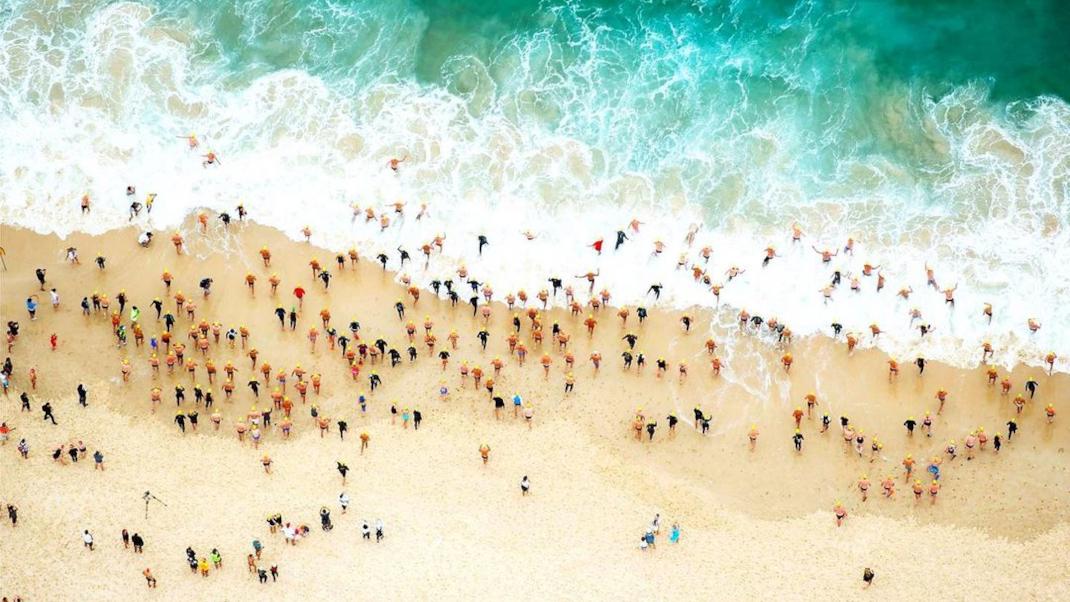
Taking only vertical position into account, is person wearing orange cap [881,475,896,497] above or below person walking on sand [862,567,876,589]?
above

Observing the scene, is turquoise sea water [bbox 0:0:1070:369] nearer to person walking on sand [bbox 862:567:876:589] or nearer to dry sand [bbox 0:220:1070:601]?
dry sand [bbox 0:220:1070:601]

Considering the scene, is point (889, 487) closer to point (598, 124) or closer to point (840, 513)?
point (840, 513)

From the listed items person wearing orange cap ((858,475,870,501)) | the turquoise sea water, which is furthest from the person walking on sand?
the turquoise sea water

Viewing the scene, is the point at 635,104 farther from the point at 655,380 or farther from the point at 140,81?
the point at 140,81

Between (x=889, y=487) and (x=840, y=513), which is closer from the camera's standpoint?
(x=840, y=513)

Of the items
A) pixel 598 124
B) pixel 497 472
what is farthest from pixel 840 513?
pixel 598 124

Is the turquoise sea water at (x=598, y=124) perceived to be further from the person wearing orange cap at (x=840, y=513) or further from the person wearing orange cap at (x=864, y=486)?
the person wearing orange cap at (x=840, y=513)

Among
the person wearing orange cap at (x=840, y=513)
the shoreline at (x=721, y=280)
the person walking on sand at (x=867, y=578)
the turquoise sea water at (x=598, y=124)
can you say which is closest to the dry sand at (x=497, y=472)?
the person walking on sand at (x=867, y=578)
